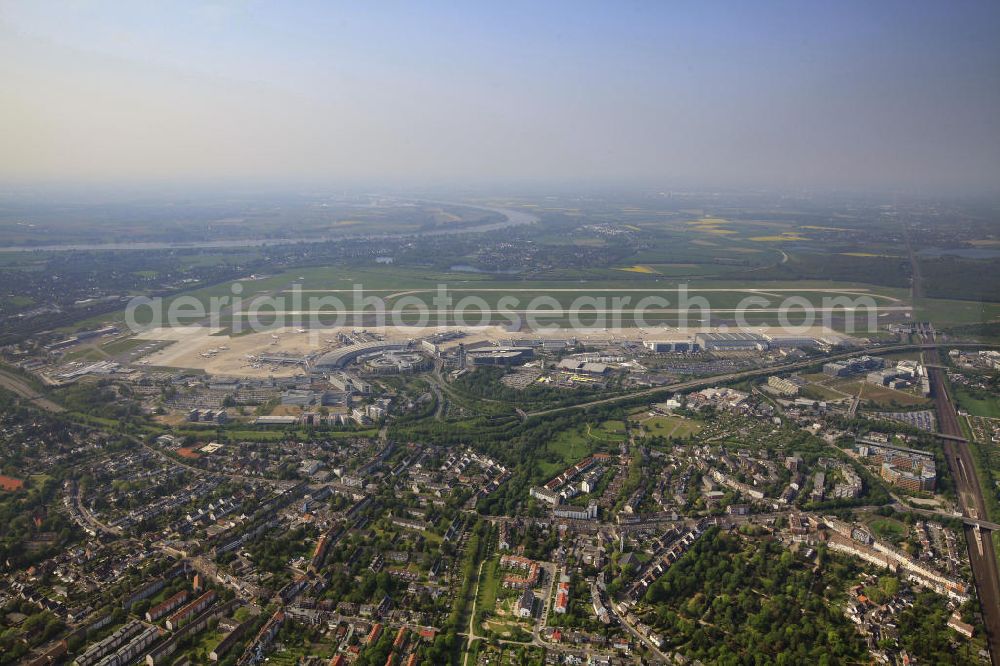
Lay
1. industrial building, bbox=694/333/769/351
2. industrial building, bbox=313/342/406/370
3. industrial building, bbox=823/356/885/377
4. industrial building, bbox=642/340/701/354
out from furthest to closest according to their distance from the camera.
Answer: industrial building, bbox=694/333/769/351, industrial building, bbox=642/340/701/354, industrial building, bbox=313/342/406/370, industrial building, bbox=823/356/885/377

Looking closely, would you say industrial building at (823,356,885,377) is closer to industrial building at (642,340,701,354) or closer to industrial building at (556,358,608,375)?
industrial building at (642,340,701,354)

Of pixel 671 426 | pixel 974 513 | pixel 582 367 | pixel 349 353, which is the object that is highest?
pixel 349 353

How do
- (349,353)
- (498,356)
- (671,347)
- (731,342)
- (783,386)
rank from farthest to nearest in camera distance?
(731,342) → (671,347) → (349,353) → (498,356) → (783,386)

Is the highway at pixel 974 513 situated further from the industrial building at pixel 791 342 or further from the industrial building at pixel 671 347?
the industrial building at pixel 671 347

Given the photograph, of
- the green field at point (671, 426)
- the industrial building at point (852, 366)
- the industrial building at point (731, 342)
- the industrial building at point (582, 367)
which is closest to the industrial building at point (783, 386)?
the industrial building at point (852, 366)

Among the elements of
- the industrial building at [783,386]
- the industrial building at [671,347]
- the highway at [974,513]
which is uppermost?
the industrial building at [671,347]

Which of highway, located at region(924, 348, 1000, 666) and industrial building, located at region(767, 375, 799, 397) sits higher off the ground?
industrial building, located at region(767, 375, 799, 397)

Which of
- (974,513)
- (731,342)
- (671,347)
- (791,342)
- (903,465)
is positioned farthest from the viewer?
(791,342)

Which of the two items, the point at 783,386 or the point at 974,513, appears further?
the point at 783,386

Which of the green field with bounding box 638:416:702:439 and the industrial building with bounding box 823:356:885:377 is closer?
the green field with bounding box 638:416:702:439

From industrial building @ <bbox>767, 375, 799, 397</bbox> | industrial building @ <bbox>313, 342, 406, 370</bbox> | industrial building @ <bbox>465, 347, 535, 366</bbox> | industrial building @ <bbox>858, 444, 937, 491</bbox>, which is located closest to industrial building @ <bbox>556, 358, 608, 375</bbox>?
industrial building @ <bbox>465, 347, 535, 366</bbox>

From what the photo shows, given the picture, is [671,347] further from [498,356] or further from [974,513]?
[974,513]

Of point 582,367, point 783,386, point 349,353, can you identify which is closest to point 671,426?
point 582,367
